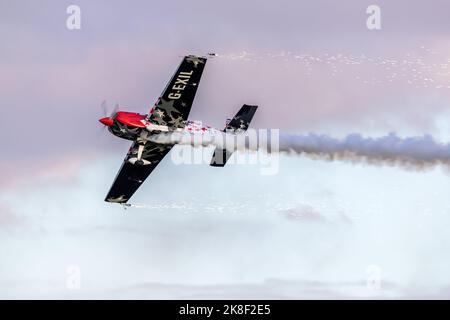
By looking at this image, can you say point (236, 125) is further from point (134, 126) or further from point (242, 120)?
point (134, 126)

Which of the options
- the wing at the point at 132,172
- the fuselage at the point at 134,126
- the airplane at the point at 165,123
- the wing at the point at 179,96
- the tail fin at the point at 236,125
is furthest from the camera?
the wing at the point at 132,172

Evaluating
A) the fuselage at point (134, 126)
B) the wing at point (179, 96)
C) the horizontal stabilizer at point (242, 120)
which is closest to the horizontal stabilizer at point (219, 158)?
the horizontal stabilizer at point (242, 120)

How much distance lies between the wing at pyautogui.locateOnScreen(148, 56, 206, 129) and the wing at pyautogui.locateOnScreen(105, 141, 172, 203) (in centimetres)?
343

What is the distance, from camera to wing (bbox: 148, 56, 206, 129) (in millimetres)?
71062

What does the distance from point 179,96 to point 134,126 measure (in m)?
3.29

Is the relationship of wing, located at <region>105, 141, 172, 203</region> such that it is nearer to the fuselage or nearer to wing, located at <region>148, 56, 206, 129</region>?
the fuselage

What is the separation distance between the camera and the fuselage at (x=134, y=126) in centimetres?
7233

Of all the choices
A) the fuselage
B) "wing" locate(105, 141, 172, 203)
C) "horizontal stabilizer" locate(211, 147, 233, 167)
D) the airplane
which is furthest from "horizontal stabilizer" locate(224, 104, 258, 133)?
"wing" locate(105, 141, 172, 203)

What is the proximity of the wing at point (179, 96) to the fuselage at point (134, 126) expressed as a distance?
322mm

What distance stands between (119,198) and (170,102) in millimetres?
Answer: 10377

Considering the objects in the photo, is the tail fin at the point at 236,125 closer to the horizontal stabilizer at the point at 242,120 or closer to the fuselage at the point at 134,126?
the horizontal stabilizer at the point at 242,120

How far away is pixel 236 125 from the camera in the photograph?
76500mm

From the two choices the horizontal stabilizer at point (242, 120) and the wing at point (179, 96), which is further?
the horizontal stabilizer at point (242, 120)
